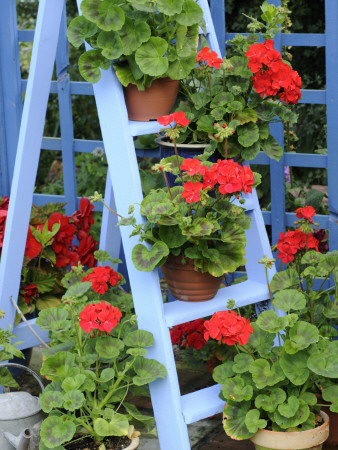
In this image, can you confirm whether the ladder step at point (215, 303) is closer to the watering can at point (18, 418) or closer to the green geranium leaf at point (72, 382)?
the green geranium leaf at point (72, 382)

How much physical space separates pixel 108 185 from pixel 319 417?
1159 mm

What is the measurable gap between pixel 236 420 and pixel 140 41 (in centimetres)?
109

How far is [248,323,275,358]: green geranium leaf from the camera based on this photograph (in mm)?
2307

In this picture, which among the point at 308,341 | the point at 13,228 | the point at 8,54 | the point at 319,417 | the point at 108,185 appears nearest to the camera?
the point at 308,341

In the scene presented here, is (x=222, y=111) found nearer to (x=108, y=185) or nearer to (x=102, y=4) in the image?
(x=102, y=4)

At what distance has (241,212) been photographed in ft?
7.40

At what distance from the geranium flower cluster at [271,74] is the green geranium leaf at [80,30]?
47 cm

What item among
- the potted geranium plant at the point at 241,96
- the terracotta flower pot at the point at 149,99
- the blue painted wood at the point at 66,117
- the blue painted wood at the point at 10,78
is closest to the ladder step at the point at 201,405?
the potted geranium plant at the point at 241,96

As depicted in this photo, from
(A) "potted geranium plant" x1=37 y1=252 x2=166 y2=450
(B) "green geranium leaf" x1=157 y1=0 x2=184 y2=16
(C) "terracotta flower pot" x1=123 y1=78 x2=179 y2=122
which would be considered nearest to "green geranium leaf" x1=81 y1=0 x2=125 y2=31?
(B) "green geranium leaf" x1=157 y1=0 x2=184 y2=16

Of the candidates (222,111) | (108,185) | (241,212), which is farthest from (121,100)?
(108,185)

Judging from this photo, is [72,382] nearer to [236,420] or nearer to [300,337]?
[236,420]

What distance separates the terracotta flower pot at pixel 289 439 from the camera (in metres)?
2.21

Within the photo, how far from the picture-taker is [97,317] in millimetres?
2191

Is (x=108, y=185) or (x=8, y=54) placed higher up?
(x=8, y=54)
